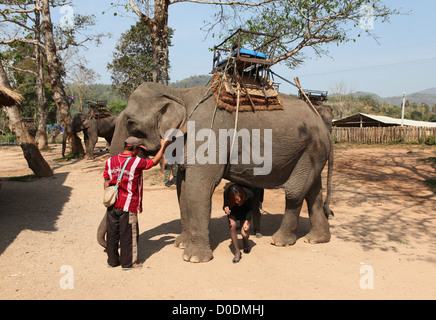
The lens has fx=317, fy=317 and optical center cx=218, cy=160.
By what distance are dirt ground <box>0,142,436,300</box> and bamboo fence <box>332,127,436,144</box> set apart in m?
18.1

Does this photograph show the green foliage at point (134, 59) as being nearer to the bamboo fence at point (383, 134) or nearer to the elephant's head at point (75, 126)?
the elephant's head at point (75, 126)

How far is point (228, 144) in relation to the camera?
5.03 metres

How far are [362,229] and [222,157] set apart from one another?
12.5 feet

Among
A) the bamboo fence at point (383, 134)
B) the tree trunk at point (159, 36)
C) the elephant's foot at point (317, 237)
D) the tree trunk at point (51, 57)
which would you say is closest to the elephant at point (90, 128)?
the tree trunk at point (51, 57)

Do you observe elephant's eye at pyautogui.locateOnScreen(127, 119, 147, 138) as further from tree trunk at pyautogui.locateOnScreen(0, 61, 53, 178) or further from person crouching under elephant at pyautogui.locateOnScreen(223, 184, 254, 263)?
tree trunk at pyautogui.locateOnScreen(0, 61, 53, 178)

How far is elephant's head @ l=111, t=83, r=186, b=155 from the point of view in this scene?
4.71m

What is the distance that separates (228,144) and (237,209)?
1074 mm

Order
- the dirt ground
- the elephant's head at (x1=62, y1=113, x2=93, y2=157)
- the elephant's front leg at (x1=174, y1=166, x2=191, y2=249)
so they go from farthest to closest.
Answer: the elephant's head at (x1=62, y1=113, x2=93, y2=157) < the elephant's front leg at (x1=174, y1=166, x2=191, y2=249) < the dirt ground

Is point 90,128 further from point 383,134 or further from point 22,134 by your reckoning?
point 383,134

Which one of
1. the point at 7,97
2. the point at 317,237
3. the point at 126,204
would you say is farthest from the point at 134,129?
the point at 7,97

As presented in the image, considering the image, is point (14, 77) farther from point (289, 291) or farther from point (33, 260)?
point (289, 291)

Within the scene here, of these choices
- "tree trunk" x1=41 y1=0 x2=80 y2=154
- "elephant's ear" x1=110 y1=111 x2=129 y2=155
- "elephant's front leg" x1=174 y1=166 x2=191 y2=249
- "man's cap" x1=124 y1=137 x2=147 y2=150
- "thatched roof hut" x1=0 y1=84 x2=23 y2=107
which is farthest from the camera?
"tree trunk" x1=41 y1=0 x2=80 y2=154

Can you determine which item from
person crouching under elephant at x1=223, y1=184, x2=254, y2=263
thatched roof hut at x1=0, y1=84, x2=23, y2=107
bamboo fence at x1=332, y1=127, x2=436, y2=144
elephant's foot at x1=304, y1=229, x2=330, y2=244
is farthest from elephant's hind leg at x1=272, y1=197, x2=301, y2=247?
bamboo fence at x1=332, y1=127, x2=436, y2=144
